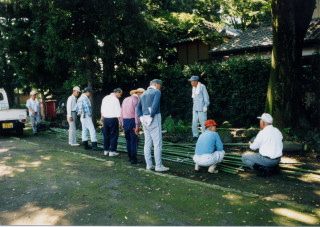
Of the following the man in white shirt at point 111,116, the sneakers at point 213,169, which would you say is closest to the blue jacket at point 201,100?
the man in white shirt at point 111,116

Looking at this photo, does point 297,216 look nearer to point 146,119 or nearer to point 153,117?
point 153,117

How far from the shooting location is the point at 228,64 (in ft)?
41.1

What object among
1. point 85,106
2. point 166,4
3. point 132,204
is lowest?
point 132,204

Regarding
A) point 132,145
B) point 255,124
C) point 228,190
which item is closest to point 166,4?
point 255,124

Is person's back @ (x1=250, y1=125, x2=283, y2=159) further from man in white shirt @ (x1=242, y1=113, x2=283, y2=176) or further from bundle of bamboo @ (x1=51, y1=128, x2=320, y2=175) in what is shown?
bundle of bamboo @ (x1=51, y1=128, x2=320, y2=175)

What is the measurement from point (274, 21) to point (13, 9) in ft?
42.4

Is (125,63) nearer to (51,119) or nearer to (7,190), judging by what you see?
(51,119)

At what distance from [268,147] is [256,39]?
1512 cm

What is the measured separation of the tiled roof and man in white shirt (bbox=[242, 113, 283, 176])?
12.0m

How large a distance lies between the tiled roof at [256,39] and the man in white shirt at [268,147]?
11991 mm

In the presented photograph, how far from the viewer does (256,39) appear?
19.9m

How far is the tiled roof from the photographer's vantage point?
56.6ft

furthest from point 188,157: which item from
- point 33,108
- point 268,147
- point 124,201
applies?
point 33,108

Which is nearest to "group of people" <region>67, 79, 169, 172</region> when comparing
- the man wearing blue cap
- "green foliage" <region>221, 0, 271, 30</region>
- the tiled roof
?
the man wearing blue cap
